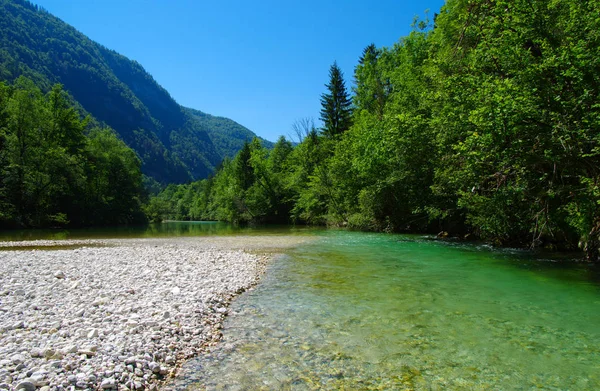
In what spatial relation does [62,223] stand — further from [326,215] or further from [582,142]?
[582,142]

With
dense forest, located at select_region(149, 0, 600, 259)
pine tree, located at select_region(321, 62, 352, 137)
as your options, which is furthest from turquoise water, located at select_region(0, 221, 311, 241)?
pine tree, located at select_region(321, 62, 352, 137)

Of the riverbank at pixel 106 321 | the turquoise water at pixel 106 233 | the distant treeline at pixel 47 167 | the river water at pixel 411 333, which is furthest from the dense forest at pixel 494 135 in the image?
the distant treeline at pixel 47 167

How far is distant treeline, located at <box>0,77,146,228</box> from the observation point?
36438 millimetres

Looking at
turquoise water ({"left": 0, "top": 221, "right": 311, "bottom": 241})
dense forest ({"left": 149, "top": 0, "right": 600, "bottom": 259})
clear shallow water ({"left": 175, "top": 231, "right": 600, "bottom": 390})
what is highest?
dense forest ({"left": 149, "top": 0, "right": 600, "bottom": 259})

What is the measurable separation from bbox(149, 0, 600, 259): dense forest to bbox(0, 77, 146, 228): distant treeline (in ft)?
105

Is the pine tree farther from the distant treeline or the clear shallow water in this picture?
the clear shallow water

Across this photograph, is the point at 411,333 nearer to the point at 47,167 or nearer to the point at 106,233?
the point at 106,233

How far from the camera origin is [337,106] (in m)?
50.5

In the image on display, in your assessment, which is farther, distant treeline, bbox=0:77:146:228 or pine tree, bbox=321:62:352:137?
pine tree, bbox=321:62:352:137

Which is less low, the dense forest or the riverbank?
the dense forest

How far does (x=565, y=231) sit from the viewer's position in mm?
15711

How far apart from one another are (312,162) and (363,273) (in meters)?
36.4

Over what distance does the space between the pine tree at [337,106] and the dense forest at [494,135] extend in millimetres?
12197

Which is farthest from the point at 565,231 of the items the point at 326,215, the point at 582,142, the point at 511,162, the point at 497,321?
the point at 326,215
